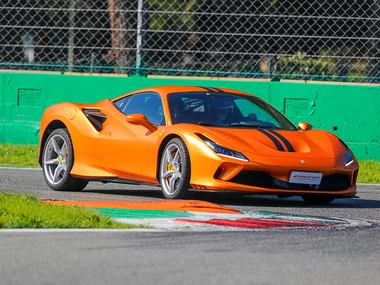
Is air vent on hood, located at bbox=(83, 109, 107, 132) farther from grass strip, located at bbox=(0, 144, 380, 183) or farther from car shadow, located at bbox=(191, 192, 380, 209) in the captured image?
grass strip, located at bbox=(0, 144, 380, 183)

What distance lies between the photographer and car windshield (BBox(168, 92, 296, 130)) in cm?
1046

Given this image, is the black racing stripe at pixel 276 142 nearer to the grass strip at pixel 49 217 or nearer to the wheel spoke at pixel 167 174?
the wheel spoke at pixel 167 174

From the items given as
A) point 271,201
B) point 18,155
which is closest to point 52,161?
point 271,201

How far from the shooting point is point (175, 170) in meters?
9.95

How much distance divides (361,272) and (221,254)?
32.8 inches

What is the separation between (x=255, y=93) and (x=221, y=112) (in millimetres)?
5255

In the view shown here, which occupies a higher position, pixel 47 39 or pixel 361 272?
pixel 47 39

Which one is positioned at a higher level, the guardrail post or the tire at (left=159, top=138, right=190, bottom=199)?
the guardrail post

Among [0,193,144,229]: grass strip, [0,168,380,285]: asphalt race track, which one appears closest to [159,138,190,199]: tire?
[0,193,144,229]: grass strip

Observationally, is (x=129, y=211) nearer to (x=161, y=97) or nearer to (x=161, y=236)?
(x=161, y=236)

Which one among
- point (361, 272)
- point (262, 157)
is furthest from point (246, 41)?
point (361, 272)

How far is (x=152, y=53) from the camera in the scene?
635 inches

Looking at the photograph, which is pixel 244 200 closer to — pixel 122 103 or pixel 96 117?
pixel 122 103

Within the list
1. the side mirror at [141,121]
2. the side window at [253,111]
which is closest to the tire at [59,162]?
the side mirror at [141,121]
